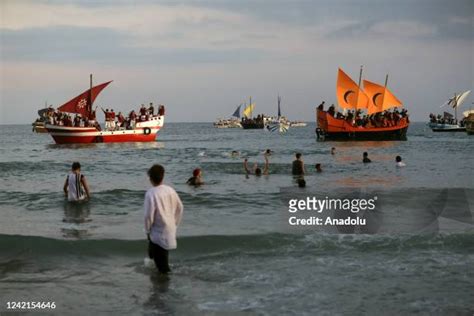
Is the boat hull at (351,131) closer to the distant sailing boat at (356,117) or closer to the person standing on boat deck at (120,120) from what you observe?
the distant sailing boat at (356,117)

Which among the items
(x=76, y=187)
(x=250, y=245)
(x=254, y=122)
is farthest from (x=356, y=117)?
(x=254, y=122)

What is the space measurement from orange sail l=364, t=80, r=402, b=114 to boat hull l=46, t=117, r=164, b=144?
75.7 ft

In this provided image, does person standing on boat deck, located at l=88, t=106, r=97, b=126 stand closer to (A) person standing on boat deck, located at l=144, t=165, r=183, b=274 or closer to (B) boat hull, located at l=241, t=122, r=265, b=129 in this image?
(A) person standing on boat deck, located at l=144, t=165, r=183, b=274

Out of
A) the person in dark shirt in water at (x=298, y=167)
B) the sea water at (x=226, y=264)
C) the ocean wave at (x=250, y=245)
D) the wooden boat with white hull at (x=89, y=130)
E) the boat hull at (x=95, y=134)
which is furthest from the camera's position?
the boat hull at (x=95, y=134)

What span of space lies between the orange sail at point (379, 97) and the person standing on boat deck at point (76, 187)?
47.6 m

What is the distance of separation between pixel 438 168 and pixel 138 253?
73.0 feet

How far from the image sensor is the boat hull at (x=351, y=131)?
53594mm

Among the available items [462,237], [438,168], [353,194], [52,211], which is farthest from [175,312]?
[438,168]

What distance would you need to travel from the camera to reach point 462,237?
390 inches

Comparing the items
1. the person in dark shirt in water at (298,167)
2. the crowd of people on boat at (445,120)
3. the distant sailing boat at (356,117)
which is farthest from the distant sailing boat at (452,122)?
the person in dark shirt in water at (298,167)

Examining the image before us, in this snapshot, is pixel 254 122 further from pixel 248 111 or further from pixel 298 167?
pixel 298 167

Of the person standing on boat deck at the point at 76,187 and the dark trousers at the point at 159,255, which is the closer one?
the dark trousers at the point at 159,255

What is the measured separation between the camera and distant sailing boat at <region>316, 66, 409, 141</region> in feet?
177

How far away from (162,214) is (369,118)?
51562 millimetres
